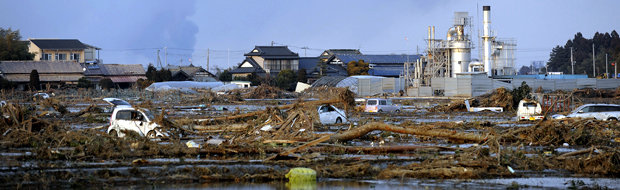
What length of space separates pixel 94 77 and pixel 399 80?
1277 inches

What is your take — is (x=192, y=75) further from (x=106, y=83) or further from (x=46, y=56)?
(x=46, y=56)

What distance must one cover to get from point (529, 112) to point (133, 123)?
17.4 metres

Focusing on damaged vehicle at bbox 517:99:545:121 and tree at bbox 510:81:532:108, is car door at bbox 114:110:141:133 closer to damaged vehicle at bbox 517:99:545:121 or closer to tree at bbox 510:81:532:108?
damaged vehicle at bbox 517:99:545:121

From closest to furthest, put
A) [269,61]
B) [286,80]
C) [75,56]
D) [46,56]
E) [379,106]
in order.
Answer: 1. [379,106]
2. [286,80]
3. [46,56]
4. [75,56]
5. [269,61]

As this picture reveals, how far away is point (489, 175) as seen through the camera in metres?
14.5

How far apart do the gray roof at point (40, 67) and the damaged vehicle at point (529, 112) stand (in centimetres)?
5568

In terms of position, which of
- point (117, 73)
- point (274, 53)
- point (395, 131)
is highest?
point (274, 53)

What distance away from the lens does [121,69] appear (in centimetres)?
8325

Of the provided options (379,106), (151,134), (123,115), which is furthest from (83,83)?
(151,134)

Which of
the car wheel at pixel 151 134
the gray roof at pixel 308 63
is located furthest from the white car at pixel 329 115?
the gray roof at pixel 308 63

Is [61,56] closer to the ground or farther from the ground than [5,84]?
farther from the ground

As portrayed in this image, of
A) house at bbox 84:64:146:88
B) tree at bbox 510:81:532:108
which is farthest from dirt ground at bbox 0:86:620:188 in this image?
house at bbox 84:64:146:88

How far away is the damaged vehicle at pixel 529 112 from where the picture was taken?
102 ft

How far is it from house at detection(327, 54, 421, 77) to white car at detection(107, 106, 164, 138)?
220ft
